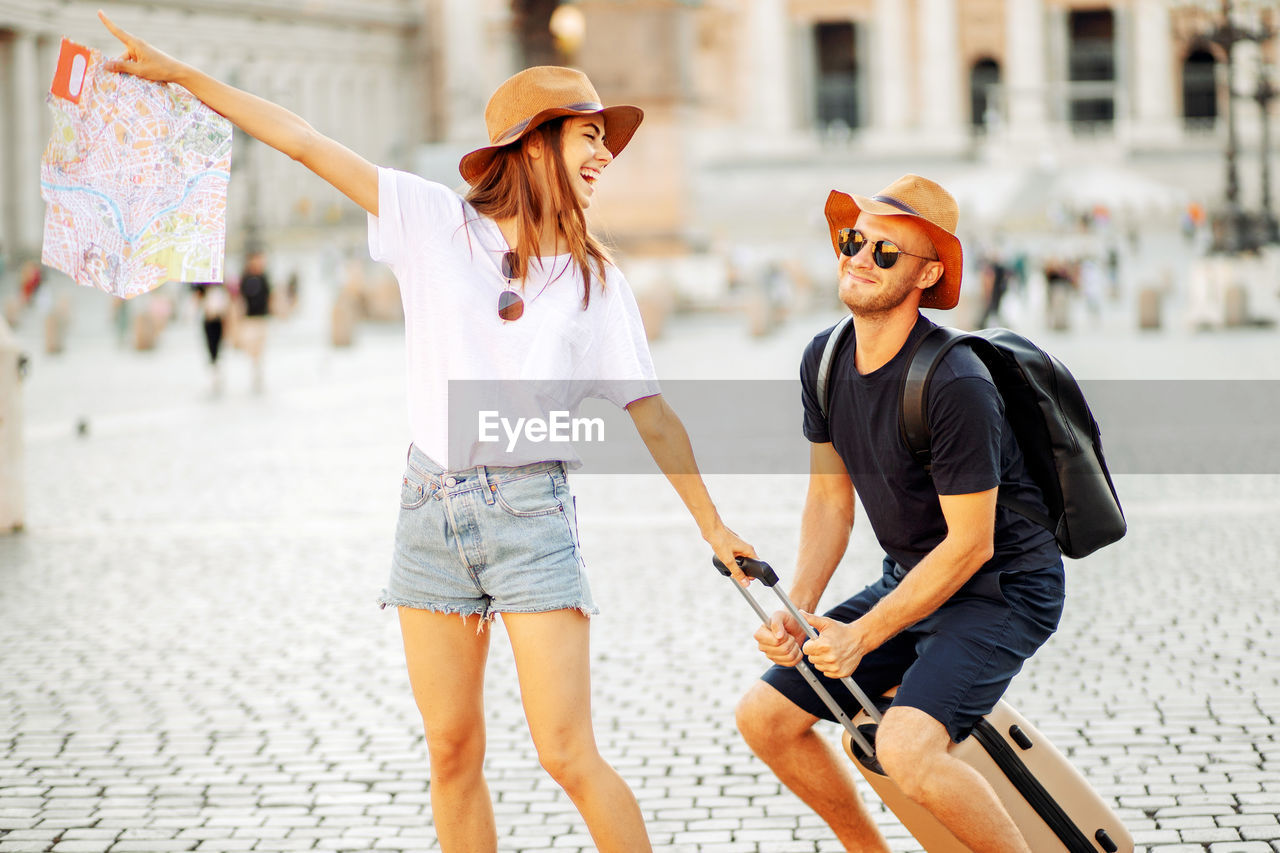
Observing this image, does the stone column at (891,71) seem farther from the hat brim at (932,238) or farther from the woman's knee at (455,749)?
the woman's knee at (455,749)

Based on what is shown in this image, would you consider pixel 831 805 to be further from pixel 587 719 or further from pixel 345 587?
pixel 345 587

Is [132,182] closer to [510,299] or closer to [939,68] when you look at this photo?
[510,299]

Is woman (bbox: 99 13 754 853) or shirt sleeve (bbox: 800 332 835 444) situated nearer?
woman (bbox: 99 13 754 853)

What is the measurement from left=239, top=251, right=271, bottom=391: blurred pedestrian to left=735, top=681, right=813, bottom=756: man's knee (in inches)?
608

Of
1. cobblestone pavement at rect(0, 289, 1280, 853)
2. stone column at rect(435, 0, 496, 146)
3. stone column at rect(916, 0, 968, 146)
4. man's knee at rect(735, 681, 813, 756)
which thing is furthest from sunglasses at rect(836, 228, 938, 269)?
stone column at rect(435, 0, 496, 146)

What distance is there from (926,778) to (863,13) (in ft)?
254

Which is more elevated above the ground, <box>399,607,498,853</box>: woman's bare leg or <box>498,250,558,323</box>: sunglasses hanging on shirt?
<box>498,250,558,323</box>: sunglasses hanging on shirt

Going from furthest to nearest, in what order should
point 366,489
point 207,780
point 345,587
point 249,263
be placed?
point 249,263, point 366,489, point 345,587, point 207,780

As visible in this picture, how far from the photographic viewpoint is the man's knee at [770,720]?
346 centimetres

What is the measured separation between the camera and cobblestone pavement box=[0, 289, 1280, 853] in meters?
4.41

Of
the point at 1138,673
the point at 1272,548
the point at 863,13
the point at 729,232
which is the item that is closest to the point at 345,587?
the point at 1138,673

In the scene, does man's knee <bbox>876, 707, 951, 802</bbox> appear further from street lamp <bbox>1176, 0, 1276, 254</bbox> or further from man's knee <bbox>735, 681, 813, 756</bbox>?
street lamp <bbox>1176, 0, 1276, 254</bbox>

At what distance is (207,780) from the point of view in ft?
15.6

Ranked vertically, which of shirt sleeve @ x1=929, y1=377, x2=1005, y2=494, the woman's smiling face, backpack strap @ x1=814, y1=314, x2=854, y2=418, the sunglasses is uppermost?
the woman's smiling face
